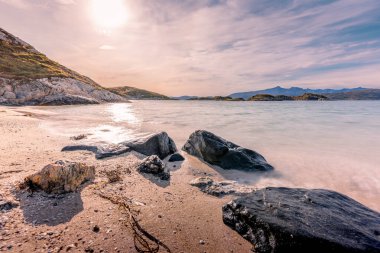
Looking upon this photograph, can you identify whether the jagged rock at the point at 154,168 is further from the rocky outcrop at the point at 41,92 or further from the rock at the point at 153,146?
the rocky outcrop at the point at 41,92

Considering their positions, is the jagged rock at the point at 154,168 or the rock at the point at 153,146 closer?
the jagged rock at the point at 154,168

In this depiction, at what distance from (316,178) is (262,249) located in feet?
17.9

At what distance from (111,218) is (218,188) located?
110 inches

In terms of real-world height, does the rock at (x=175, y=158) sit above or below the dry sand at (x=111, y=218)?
below

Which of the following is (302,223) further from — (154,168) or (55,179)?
(55,179)

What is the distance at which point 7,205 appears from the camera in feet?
13.5

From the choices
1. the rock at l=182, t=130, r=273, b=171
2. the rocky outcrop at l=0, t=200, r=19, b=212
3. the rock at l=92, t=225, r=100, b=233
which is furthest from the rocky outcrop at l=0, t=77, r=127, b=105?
the rock at l=92, t=225, r=100, b=233

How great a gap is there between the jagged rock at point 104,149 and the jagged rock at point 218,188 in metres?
3.57

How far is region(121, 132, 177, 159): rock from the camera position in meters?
8.92

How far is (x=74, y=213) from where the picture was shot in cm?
411

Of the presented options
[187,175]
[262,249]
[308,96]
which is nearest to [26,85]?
[187,175]

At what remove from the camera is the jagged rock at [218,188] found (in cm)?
561

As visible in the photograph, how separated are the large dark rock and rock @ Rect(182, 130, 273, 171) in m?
3.38

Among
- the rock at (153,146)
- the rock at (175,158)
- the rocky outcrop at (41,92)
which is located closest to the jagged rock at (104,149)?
the rock at (153,146)
